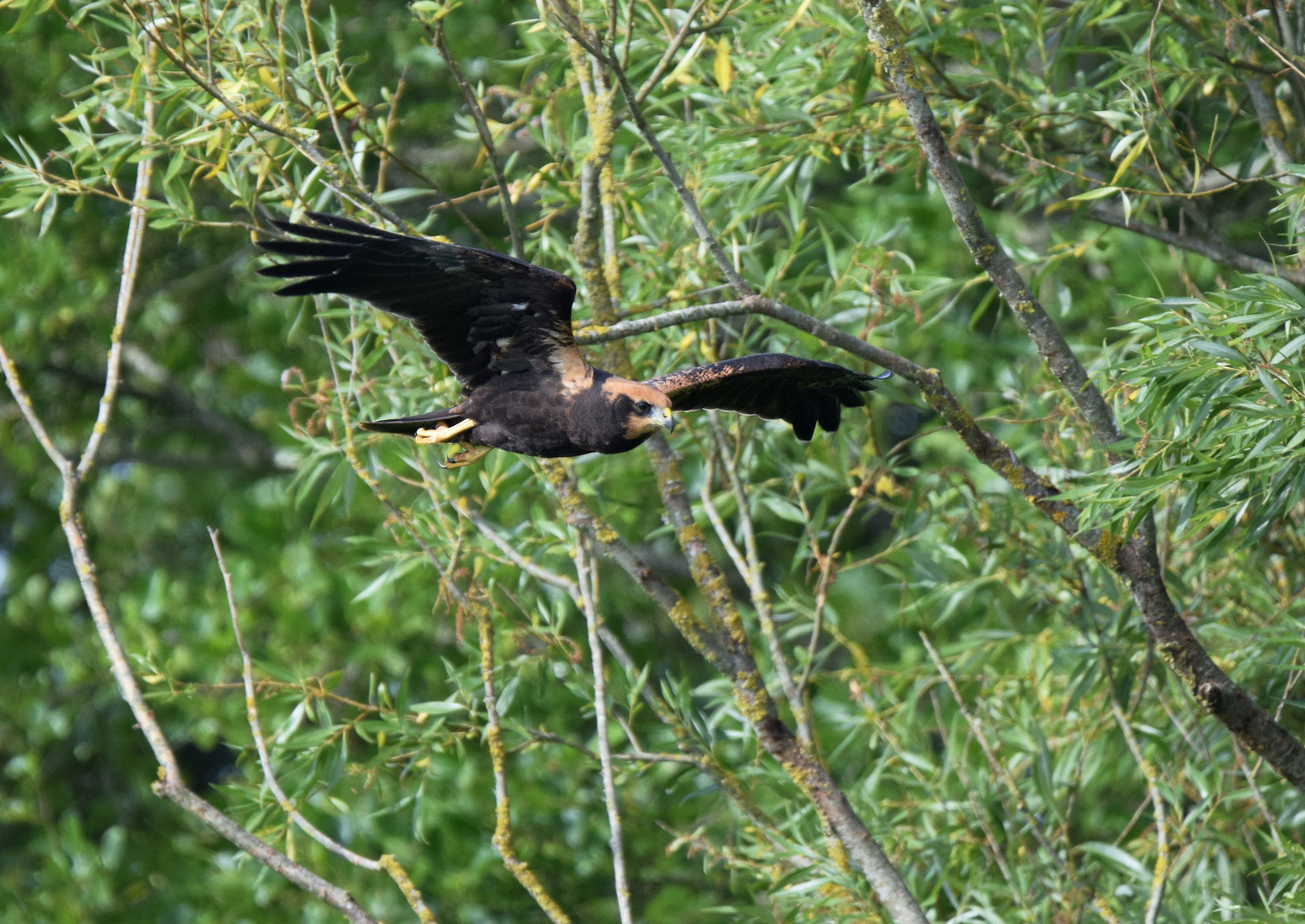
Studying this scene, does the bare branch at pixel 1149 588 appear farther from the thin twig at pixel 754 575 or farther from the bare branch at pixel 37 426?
the bare branch at pixel 37 426

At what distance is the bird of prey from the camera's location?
10.7 feet

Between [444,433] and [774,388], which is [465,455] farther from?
[774,388]

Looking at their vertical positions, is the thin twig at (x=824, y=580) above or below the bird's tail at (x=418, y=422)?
below

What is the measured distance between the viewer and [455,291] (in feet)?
11.4

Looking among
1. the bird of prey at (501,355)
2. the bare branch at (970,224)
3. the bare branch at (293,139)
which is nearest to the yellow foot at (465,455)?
the bird of prey at (501,355)

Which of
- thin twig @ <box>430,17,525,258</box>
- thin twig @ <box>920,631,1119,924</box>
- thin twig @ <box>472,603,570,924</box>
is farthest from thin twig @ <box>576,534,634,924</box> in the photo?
thin twig @ <box>430,17,525,258</box>

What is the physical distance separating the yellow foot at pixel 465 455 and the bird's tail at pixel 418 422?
0.10 meters

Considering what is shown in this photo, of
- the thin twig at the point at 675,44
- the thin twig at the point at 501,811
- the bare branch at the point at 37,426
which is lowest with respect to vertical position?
the thin twig at the point at 501,811

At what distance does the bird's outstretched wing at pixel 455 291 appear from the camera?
322 centimetres

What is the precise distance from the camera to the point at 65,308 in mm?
7422

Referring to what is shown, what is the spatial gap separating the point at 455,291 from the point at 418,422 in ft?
1.33

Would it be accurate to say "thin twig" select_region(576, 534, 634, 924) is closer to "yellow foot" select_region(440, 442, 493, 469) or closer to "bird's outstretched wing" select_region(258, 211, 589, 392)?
"yellow foot" select_region(440, 442, 493, 469)

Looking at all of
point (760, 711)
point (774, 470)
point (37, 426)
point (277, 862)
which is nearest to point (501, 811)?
point (277, 862)

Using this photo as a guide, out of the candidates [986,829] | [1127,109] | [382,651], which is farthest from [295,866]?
[382,651]
